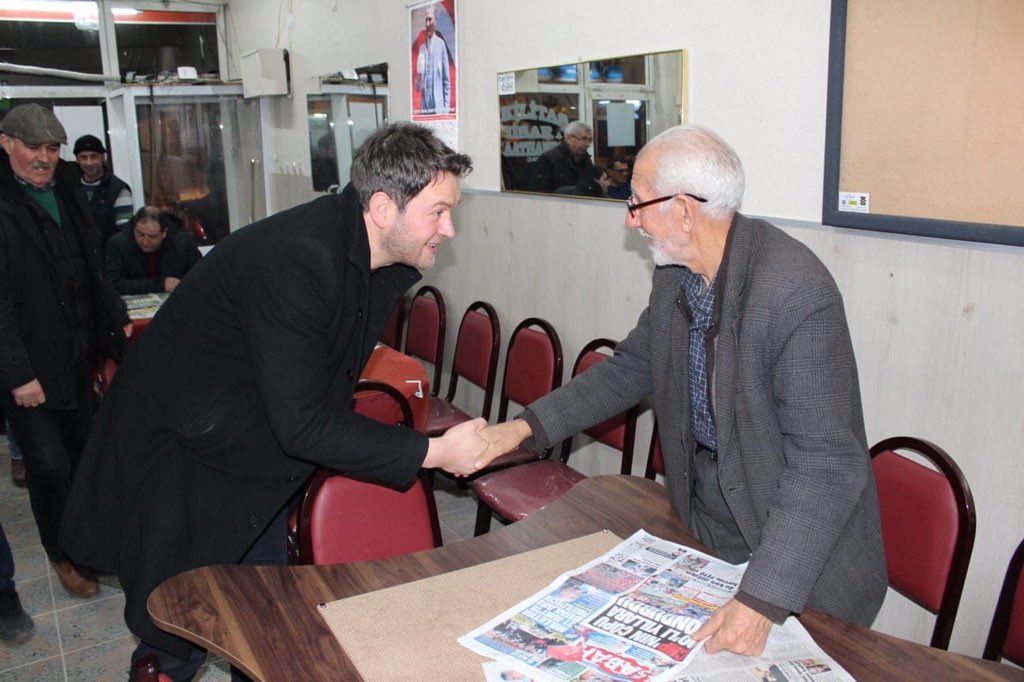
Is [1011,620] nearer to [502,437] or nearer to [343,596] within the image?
[502,437]

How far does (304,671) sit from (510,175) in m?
3.10

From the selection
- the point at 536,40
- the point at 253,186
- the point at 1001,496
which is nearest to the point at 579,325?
the point at 536,40

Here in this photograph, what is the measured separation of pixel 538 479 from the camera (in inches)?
124

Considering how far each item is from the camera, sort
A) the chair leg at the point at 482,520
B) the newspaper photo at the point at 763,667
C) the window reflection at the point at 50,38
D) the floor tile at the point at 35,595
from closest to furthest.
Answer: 1. the newspaper photo at the point at 763,667
2. the chair leg at the point at 482,520
3. the floor tile at the point at 35,595
4. the window reflection at the point at 50,38

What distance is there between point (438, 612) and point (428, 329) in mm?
3079

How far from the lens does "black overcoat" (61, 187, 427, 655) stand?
170cm

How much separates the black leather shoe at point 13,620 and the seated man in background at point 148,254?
2.21 m

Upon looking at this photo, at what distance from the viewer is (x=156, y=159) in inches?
295

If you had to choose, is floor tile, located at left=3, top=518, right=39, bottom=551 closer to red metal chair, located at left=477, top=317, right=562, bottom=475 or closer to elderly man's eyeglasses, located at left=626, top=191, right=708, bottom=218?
red metal chair, located at left=477, top=317, right=562, bottom=475

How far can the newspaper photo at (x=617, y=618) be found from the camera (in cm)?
135

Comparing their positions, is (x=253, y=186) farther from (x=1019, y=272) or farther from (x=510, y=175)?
(x=1019, y=272)

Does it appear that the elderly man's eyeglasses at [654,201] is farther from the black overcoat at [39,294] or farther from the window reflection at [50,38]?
the window reflection at [50,38]

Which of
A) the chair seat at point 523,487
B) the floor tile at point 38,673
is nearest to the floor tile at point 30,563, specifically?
the floor tile at point 38,673

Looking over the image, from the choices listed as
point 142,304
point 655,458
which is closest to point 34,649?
point 142,304
